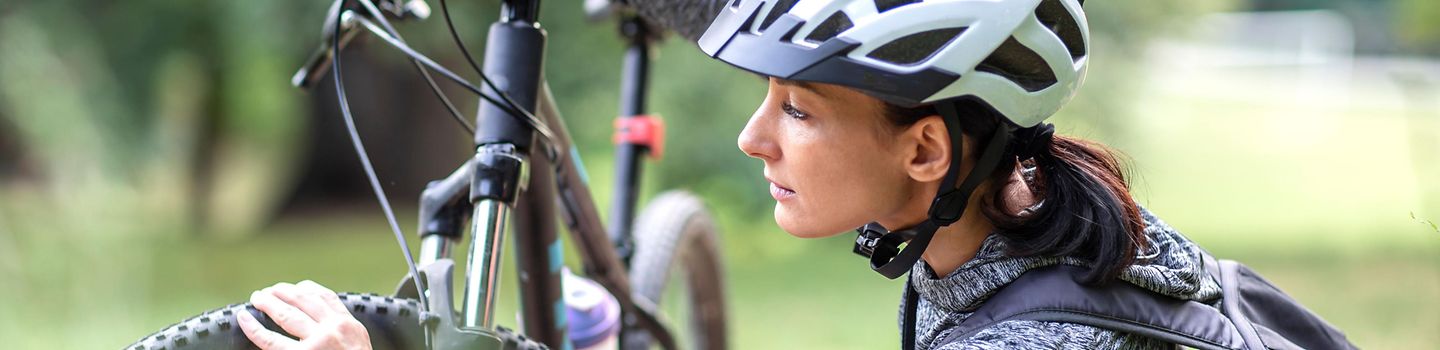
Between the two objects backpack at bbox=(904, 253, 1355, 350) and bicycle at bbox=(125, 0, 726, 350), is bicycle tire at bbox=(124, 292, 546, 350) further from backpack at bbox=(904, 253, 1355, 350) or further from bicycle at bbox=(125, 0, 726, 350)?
backpack at bbox=(904, 253, 1355, 350)

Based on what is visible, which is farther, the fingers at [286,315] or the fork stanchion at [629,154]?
the fork stanchion at [629,154]

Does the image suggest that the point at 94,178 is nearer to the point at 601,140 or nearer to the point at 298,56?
the point at 298,56

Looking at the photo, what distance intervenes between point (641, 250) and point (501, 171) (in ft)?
5.48

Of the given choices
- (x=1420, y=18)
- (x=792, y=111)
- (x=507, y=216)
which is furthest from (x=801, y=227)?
(x=1420, y=18)

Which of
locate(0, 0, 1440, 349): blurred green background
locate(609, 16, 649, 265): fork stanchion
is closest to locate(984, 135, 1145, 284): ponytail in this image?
locate(609, 16, 649, 265): fork stanchion

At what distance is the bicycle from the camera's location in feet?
5.89

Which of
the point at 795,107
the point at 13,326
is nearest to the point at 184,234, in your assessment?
the point at 13,326

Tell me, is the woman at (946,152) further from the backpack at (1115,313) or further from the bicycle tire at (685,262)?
the bicycle tire at (685,262)

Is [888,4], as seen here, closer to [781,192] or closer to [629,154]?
[781,192]

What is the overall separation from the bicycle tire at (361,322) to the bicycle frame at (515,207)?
0.05 meters

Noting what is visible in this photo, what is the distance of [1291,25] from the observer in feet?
63.3

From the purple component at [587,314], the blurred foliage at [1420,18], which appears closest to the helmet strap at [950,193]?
the purple component at [587,314]

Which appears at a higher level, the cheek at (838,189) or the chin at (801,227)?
the cheek at (838,189)

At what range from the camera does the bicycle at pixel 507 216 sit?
1.79m
